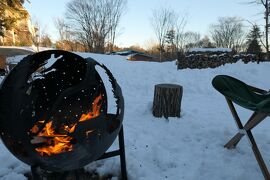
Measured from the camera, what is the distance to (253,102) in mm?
3043

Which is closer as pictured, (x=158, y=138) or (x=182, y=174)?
(x=182, y=174)

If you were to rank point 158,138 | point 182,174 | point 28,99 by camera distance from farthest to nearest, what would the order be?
point 158,138, point 182,174, point 28,99

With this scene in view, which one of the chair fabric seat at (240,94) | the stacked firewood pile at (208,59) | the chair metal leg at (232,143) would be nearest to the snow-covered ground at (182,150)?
the chair metal leg at (232,143)

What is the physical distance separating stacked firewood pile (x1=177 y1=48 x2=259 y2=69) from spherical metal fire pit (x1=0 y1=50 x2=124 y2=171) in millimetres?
13820

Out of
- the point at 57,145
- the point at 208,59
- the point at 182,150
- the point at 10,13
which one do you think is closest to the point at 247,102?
the point at 182,150

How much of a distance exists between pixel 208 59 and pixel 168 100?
12022 millimetres

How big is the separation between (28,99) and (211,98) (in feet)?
20.2

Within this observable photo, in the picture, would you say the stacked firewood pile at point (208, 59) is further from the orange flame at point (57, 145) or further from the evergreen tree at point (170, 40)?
the evergreen tree at point (170, 40)

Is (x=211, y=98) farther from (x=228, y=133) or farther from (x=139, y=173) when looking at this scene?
(x=139, y=173)

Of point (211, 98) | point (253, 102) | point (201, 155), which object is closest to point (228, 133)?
point (201, 155)

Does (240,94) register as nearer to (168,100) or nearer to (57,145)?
(168,100)

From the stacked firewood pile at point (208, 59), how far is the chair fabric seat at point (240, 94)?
505 inches

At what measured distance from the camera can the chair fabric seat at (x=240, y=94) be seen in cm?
291

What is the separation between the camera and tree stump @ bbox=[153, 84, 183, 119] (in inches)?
200
